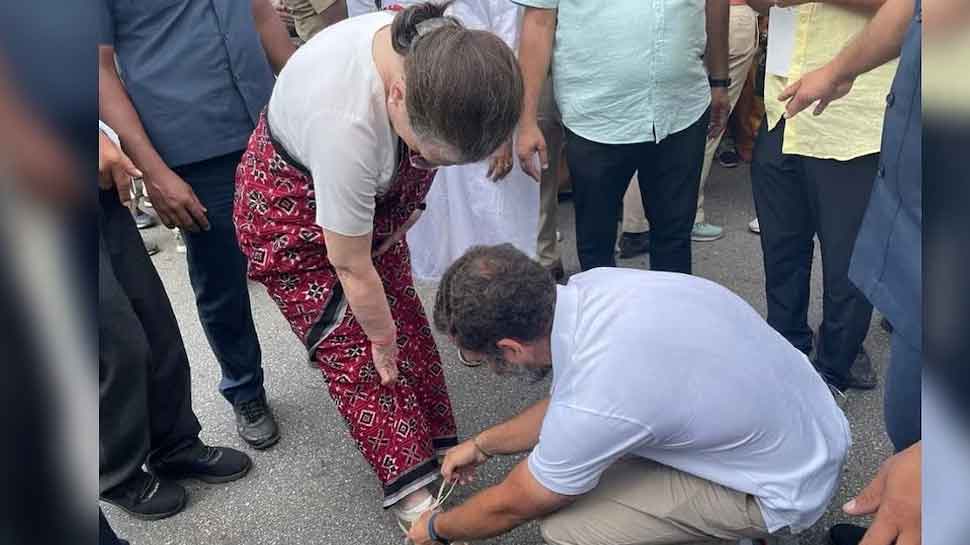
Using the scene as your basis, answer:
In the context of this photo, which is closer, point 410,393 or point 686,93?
point 410,393

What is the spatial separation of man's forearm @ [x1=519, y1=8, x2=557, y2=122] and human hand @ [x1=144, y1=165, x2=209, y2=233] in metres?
0.91

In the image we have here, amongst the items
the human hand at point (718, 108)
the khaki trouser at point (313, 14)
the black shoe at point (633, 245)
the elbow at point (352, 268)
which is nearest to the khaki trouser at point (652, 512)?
the elbow at point (352, 268)

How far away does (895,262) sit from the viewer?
1355mm

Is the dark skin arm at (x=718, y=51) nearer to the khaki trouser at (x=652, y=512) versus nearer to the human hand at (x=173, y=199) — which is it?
the khaki trouser at (x=652, y=512)

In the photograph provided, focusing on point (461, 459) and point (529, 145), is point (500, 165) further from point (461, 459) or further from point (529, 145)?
point (461, 459)

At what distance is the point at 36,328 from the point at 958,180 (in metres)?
0.44

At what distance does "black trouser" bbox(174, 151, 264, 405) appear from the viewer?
1880 mm

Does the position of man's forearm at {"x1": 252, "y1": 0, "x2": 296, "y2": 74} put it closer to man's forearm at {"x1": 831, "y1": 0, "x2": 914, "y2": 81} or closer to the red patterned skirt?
the red patterned skirt

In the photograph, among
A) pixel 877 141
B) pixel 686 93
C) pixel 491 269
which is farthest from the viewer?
pixel 686 93

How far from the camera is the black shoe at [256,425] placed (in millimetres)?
2207

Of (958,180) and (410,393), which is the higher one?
(958,180)

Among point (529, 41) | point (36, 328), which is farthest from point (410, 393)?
point (36, 328)

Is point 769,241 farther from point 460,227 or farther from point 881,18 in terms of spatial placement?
point 460,227

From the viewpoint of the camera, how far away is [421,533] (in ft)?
5.47
